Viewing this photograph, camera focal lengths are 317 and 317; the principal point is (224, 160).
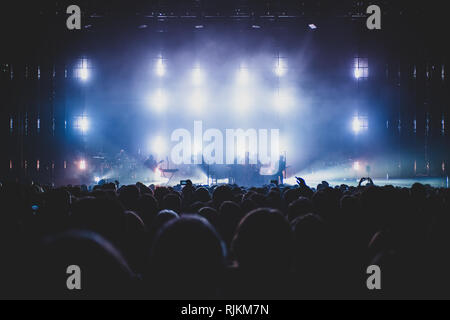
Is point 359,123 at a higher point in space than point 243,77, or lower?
lower

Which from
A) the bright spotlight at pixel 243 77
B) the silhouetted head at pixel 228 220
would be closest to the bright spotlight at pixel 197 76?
the bright spotlight at pixel 243 77

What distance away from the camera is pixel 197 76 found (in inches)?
745

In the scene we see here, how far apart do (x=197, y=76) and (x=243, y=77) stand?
2743 millimetres

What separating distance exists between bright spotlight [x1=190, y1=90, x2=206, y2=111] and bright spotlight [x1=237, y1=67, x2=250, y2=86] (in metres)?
2.38

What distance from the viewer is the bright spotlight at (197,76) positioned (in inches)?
740

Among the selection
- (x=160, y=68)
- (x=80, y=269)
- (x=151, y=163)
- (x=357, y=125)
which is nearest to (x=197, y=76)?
(x=160, y=68)

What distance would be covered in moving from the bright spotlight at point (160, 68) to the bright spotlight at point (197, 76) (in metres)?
1.76

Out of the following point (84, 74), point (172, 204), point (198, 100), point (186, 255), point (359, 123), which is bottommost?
point (172, 204)

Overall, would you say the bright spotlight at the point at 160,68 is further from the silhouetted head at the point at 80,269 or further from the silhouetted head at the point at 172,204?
the silhouetted head at the point at 80,269

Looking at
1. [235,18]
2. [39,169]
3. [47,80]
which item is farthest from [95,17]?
[39,169]

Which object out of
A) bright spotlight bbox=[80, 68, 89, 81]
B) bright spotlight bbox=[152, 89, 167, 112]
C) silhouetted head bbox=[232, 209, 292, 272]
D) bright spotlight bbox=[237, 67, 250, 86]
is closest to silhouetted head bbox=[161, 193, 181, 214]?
silhouetted head bbox=[232, 209, 292, 272]

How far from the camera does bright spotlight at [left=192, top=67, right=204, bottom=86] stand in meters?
18.8

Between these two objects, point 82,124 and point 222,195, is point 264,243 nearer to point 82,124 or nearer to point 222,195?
point 222,195

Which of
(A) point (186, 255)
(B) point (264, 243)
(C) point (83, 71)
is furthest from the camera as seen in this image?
(C) point (83, 71)
